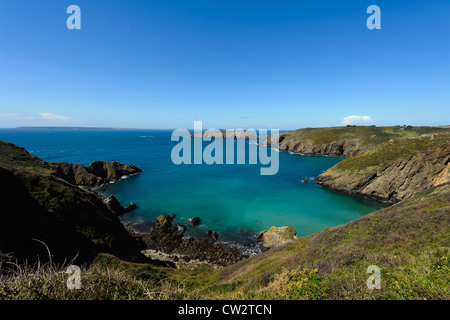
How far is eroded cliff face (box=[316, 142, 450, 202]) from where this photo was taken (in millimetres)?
36438

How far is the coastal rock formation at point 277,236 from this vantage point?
2717 centimetres

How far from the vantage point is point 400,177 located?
41.4 meters

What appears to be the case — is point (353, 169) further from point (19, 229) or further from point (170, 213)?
point (19, 229)

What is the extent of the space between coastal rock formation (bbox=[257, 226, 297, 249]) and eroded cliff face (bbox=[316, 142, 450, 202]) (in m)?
29.3

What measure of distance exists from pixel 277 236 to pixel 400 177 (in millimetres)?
36104

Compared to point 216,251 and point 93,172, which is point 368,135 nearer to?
point 216,251

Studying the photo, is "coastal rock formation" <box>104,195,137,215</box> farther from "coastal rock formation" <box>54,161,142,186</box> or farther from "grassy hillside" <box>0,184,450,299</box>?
"grassy hillside" <box>0,184,450,299</box>

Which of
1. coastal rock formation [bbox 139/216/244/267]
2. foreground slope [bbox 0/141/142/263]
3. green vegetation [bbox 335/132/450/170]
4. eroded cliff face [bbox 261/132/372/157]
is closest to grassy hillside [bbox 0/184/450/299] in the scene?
foreground slope [bbox 0/141/142/263]

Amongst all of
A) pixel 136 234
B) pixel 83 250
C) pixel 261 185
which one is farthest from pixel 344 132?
pixel 83 250

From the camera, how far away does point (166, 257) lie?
25.4 meters

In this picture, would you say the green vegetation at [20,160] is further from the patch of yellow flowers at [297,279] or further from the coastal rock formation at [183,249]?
the patch of yellow flowers at [297,279]

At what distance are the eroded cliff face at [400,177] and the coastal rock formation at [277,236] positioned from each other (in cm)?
2928
